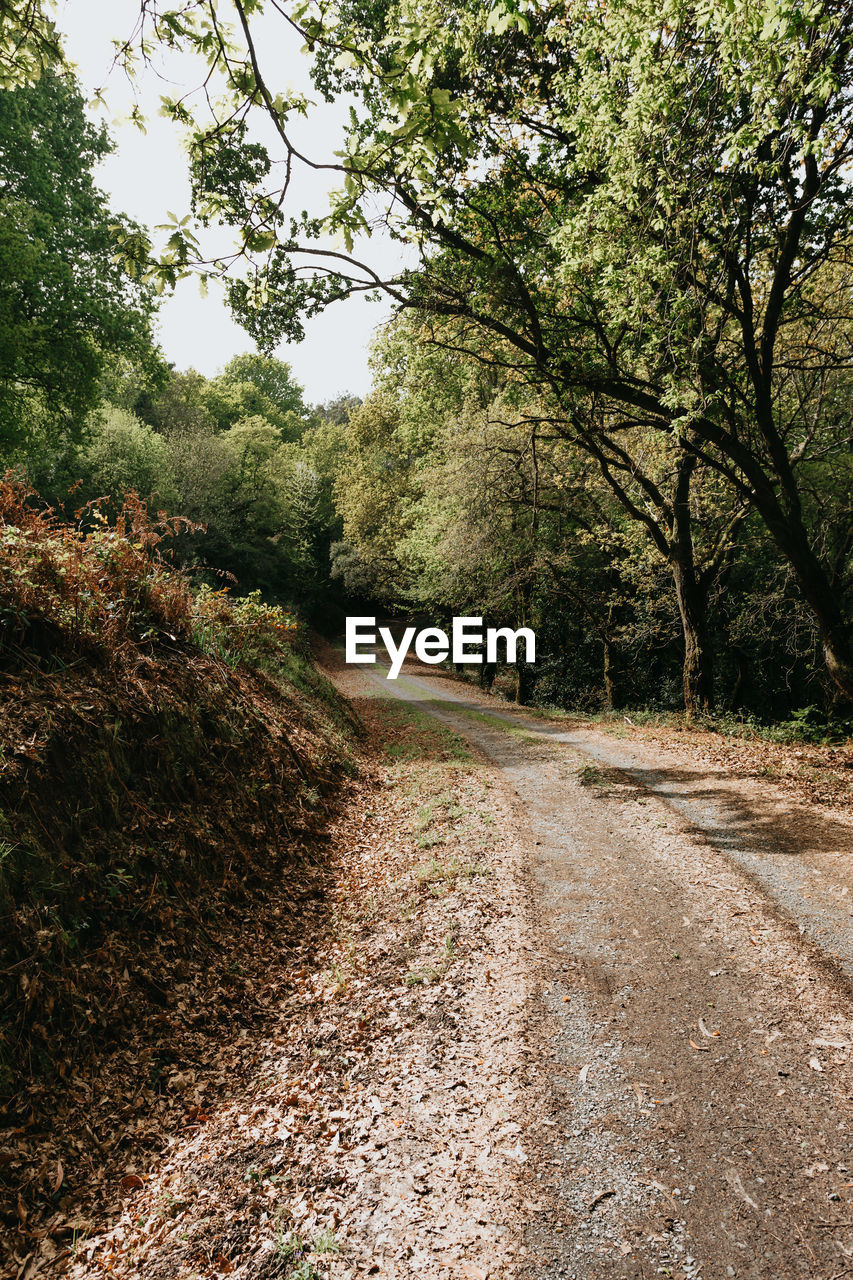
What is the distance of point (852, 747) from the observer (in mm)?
10430

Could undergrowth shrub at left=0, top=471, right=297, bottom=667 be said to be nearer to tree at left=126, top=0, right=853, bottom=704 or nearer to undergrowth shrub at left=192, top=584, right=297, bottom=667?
undergrowth shrub at left=192, top=584, right=297, bottom=667

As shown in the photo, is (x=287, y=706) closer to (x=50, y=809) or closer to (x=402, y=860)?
(x=402, y=860)

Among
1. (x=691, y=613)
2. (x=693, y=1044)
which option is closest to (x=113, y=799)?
(x=693, y=1044)

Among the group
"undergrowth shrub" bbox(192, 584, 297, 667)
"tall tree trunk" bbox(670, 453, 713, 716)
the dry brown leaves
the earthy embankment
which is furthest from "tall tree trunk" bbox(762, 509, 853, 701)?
"undergrowth shrub" bbox(192, 584, 297, 667)

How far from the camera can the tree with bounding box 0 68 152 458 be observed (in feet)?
55.2

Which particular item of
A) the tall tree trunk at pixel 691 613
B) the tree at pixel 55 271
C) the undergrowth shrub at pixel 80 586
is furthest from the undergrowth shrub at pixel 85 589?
the tree at pixel 55 271

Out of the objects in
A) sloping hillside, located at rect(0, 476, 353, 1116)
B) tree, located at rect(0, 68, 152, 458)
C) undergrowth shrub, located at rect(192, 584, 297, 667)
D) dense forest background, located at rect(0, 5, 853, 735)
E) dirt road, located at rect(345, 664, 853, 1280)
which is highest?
tree, located at rect(0, 68, 152, 458)

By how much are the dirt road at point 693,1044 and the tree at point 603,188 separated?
16.7ft

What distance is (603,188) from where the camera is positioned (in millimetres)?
7062

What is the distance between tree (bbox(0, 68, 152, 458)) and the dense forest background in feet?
0.29

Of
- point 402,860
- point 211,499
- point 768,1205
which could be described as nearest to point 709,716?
point 402,860

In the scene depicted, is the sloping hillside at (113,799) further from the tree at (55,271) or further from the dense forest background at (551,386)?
the tree at (55,271)

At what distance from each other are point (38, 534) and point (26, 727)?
218 cm

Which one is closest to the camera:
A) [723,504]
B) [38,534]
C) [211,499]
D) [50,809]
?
[50,809]
